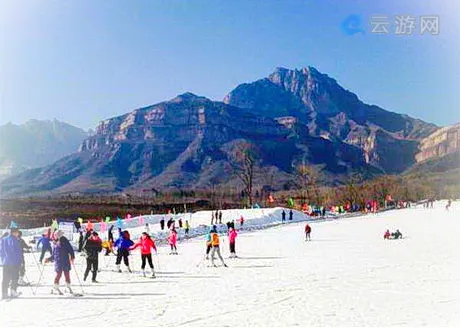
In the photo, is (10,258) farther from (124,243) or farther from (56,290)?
(124,243)

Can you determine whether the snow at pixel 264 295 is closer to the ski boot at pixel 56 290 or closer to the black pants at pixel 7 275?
the ski boot at pixel 56 290

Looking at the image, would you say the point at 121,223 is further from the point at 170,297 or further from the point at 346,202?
the point at 346,202

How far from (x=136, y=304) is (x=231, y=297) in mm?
2978

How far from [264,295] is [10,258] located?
7919mm

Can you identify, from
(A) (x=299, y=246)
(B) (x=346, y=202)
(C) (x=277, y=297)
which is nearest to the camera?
(C) (x=277, y=297)

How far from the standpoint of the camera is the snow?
14.5m

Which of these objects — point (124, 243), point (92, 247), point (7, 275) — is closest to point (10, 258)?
point (7, 275)

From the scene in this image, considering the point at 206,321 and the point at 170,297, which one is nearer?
the point at 206,321

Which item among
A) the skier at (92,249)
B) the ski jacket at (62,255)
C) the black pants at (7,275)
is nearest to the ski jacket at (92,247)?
the skier at (92,249)

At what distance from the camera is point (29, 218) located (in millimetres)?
67438

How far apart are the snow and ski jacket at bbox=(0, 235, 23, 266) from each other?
1223mm

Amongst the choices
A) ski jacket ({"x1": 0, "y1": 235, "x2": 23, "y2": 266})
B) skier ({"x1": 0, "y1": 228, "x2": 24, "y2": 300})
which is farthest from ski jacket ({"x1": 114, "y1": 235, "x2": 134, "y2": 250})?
ski jacket ({"x1": 0, "y1": 235, "x2": 23, "y2": 266})

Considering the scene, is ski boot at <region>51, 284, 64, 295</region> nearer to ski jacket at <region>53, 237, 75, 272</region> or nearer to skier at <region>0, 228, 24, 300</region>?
ski jacket at <region>53, 237, 75, 272</region>

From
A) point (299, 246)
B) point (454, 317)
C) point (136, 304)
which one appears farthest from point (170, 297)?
point (299, 246)
